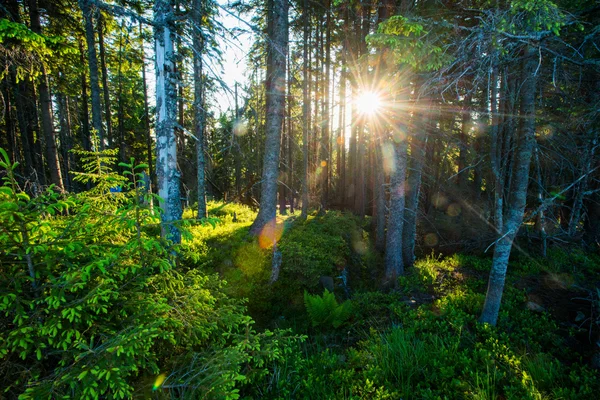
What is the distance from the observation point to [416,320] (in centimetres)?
595

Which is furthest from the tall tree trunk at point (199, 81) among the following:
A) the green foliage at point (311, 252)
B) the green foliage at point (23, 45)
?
the green foliage at point (311, 252)

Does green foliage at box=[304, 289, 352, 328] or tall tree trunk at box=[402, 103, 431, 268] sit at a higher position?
tall tree trunk at box=[402, 103, 431, 268]

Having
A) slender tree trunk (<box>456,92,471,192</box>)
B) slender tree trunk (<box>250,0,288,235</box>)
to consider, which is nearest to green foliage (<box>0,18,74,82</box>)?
slender tree trunk (<box>250,0,288,235</box>)

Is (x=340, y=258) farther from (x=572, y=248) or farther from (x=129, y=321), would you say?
(x=572, y=248)

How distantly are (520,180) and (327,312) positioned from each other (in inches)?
198

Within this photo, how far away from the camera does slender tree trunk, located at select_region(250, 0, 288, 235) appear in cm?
802

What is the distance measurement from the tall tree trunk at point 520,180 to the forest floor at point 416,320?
0.82 metres

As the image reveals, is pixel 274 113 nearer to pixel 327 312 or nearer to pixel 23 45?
pixel 327 312

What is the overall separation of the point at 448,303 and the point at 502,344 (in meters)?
1.70

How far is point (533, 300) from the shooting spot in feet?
23.1

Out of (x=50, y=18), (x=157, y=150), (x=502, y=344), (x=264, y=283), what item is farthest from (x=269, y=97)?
(x=50, y=18)

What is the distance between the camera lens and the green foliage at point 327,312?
614 centimetres

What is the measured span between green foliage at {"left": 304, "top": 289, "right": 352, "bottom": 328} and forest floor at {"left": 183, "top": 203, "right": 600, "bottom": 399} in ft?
0.08

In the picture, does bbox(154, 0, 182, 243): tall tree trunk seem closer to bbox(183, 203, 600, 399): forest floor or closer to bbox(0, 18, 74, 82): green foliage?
bbox(183, 203, 600, 399): forest floor
